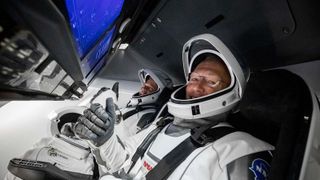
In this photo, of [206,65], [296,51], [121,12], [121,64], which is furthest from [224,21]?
[121,64]

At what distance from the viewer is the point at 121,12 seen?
1745 mm

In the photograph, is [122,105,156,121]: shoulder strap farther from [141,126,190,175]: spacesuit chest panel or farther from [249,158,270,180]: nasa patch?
[249,158,270,180]: nasa patch

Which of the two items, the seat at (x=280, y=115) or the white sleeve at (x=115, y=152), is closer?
the seat at (x=280, y=115)

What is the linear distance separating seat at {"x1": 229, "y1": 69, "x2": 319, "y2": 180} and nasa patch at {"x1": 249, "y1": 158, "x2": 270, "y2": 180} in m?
0.15

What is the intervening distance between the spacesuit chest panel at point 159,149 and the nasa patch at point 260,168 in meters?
0.38

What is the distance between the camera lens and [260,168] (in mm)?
1137

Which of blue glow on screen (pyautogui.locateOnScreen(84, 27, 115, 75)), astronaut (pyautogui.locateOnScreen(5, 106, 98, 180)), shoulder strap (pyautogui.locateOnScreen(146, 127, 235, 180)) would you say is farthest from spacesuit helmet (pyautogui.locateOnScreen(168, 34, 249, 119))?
astronaut (pyautogui.locateOnScreen(5, 106, 98, 180))

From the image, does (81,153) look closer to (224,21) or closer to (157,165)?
(157,165)

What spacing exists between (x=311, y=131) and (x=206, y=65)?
0.80 m

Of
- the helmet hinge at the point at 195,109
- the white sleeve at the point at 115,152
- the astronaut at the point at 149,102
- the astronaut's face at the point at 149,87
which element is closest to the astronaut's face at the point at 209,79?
the helmet hinge at the point at 195,109

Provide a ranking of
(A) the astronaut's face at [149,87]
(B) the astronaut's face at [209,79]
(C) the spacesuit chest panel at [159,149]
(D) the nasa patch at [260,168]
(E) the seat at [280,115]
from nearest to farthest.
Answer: (E) the seat at [280,115]
(D) the nasa patch at [260,168]
(C) the spacesuit chest panel at [159,149]
(B) the astronaut's face at [209,79]
(A) the astronaut's face at [149,87]

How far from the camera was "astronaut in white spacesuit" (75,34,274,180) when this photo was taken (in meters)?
1.17

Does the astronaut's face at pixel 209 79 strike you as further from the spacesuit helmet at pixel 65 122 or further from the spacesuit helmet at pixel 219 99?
the spacesuit helmet at pixel 65 122

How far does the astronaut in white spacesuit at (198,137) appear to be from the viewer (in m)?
1.17
